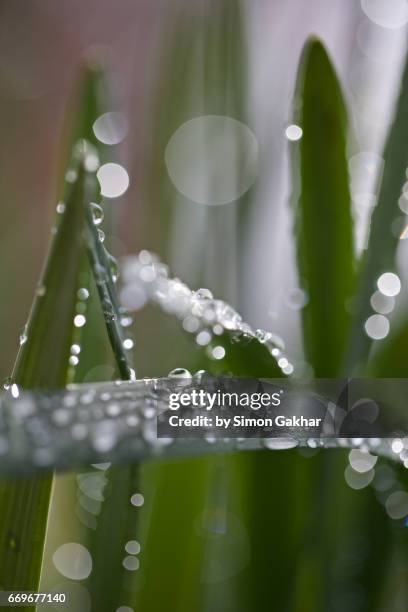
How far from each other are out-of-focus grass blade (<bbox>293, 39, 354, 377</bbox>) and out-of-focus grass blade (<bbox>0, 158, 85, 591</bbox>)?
114 mm

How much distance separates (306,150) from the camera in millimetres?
285

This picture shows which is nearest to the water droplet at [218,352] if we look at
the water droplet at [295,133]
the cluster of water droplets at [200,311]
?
the cluster of water droplets at [200,311]

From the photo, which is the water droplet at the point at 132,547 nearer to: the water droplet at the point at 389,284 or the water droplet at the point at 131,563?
the water droplet at the point at 131,563

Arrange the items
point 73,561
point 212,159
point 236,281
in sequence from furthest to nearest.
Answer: point 212,159
point 236,281
point 73,561

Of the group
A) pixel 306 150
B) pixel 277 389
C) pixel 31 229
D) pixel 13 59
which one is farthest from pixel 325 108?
pixel 13 59

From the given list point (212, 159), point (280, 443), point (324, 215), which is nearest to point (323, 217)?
point (324, 215)

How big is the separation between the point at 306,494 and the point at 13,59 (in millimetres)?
834

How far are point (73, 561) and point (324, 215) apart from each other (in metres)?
0.19

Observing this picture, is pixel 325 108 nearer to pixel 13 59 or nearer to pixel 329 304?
pixel 329 304

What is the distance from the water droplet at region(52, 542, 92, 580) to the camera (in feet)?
0.86

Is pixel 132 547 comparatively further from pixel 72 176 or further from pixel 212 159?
pixel 212 159

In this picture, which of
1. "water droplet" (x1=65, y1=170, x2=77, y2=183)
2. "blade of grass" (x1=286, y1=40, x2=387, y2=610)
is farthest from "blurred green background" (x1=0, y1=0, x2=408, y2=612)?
"water droplet" (x1=65, y1=170, x2=77, y2=183)

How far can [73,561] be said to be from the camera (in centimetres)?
27

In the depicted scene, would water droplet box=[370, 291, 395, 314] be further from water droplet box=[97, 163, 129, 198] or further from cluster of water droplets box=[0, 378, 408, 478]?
water droplet box=[97, 163, 129, 198]
